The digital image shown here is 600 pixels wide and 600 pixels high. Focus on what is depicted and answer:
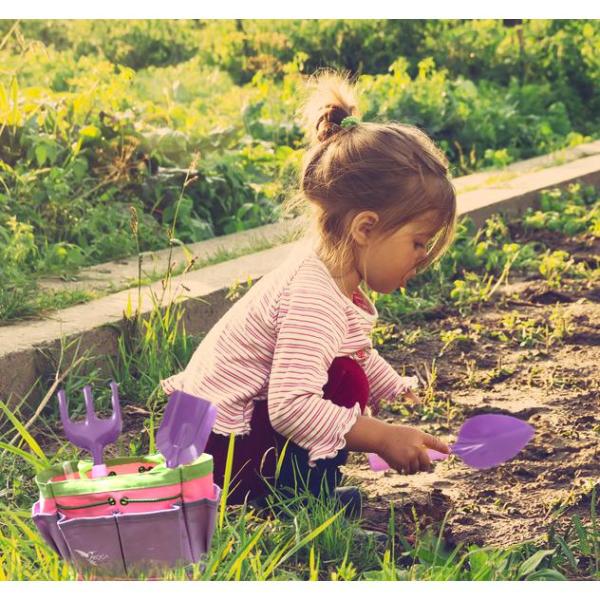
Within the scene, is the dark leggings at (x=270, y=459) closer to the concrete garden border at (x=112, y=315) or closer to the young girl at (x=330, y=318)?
the young girl at (x=330, y=318)

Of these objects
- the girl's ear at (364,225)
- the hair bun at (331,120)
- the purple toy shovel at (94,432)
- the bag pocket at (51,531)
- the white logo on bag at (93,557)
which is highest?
the hair bun at (331,120)

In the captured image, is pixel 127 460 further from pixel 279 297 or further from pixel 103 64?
pixel 103 64

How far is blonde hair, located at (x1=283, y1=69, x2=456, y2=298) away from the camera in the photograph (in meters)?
2.87

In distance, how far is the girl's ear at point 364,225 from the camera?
2.87 meters

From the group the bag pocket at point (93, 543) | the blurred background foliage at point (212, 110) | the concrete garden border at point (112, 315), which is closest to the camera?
the bag pocket at point (93, 543)

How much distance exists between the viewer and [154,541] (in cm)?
224

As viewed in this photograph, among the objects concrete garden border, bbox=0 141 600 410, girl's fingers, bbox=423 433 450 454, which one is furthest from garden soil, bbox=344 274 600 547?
concrete garden border, bbox=0 141 600 410

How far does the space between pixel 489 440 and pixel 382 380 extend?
40 centimetres

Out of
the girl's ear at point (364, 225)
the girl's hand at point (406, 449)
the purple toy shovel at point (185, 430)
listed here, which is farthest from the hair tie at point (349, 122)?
the purple toy shovel at point (185, 430)

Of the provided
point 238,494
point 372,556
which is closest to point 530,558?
point 372,556

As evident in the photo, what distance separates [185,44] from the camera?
9602 millimetres

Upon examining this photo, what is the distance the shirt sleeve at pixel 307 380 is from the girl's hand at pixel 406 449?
0.10m

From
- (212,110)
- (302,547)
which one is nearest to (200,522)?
(302,547)

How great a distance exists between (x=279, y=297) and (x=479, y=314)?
67.1 inches
